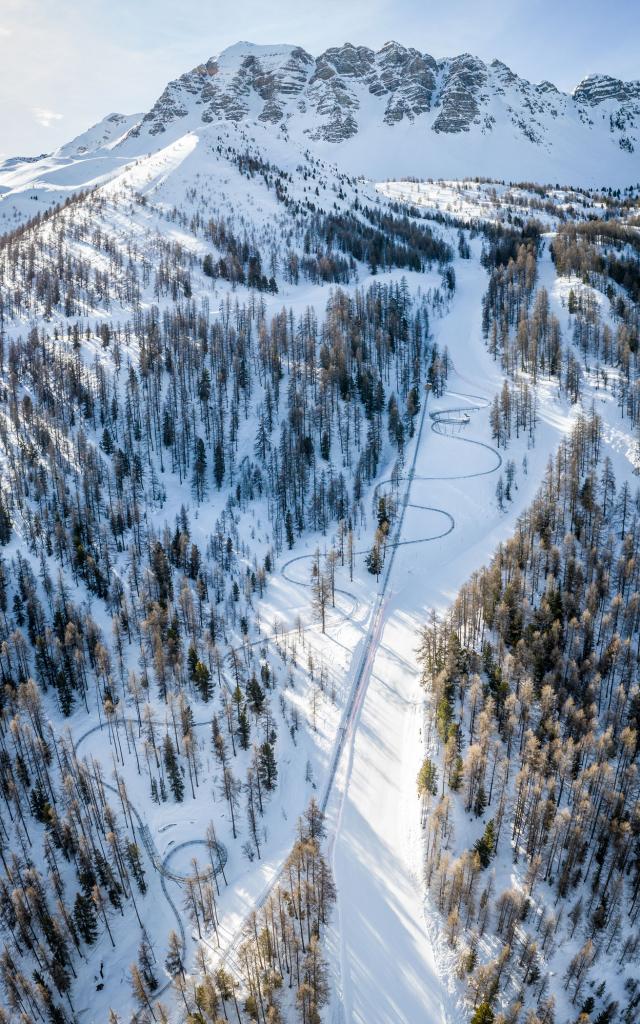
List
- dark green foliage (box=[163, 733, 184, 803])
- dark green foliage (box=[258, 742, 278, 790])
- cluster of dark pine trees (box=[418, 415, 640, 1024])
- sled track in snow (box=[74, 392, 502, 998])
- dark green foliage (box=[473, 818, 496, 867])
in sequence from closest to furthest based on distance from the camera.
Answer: cluster of dark pine trees (box=[418, 415, 640, 1024]) → dark green foliage (box=[473, 818, 496, 867]) → sled track in snow (box=[74, 392, 502, 998]) → dark green foliage (box=[258, 742, 278, 790]) → dark green foliage (box=[163, 733, 184, 803])

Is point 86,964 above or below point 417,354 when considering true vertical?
below

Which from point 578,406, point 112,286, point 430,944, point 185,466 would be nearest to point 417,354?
point 578,406

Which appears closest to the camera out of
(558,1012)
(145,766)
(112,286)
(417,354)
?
(558,1012)

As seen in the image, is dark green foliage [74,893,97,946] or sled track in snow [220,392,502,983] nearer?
dark green foliage [74,893,97,946]

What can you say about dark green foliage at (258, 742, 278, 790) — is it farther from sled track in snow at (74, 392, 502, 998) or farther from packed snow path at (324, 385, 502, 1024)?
packed snow path at (324, 385, 502, 1024)

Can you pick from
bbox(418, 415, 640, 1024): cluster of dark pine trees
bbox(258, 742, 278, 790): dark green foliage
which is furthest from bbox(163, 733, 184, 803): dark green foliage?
bbox(418, 415, 640, 1024): cluster of dark pine trees

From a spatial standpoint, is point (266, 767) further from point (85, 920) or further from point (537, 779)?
point (537, 779)

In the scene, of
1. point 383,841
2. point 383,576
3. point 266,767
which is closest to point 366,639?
point 383,576

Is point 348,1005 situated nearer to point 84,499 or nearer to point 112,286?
point 84,499
